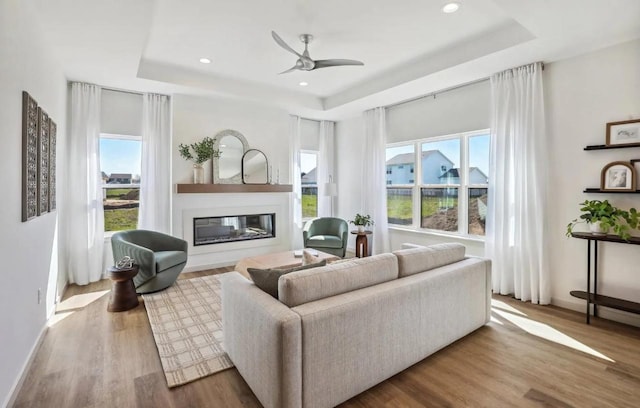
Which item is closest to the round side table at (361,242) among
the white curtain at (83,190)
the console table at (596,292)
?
the console table at (596,292)

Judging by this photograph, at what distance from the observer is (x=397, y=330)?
7.30 feet

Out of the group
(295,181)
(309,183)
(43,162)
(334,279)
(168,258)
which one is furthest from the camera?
(309,183)

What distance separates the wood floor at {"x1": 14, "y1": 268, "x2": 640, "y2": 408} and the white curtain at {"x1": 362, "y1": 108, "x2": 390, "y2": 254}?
286 cm

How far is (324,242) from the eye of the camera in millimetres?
5375

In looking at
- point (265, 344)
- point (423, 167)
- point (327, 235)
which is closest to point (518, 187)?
point (423, 167)

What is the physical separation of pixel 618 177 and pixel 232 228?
521 cm

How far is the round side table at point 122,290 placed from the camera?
137 inches

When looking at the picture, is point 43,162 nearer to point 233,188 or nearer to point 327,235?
point 233,188

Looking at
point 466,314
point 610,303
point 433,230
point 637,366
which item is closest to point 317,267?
point 466,314

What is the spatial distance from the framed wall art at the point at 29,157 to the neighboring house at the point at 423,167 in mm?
4947

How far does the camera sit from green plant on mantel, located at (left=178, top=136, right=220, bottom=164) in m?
5.01

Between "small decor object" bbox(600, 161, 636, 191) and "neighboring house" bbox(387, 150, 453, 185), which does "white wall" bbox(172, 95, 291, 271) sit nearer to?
"neighboring house" bbox(387, 150, 453, 185)

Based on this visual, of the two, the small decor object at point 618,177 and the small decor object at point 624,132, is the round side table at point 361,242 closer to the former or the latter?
the small decor object at point 618,177

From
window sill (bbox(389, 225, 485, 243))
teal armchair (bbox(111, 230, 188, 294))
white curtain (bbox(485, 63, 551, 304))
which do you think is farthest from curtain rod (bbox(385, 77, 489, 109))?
teal armchair (bbox(111, 230, 188, 294))
